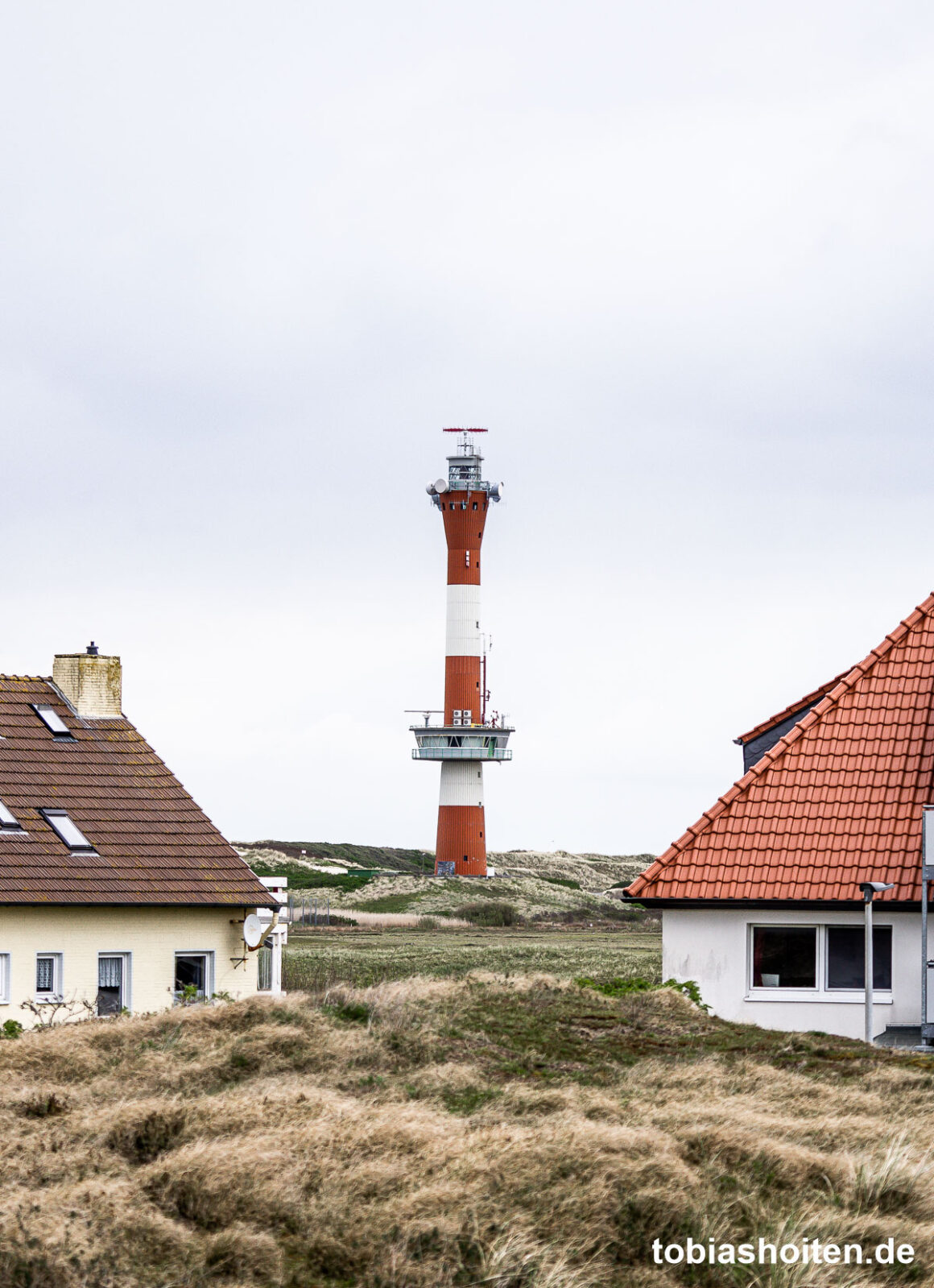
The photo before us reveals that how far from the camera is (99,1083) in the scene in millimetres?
13844

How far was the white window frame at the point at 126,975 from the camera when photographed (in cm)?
2589

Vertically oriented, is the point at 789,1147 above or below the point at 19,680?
below

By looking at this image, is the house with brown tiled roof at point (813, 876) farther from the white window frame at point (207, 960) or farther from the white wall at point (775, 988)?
the white window frame at point (207, 960)

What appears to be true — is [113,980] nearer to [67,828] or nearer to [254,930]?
[254,930]

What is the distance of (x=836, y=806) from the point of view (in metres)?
23.2

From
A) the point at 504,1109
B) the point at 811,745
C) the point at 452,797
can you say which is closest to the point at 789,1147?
the point at 504,1109

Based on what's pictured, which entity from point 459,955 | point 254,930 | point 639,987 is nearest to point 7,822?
point 254,930

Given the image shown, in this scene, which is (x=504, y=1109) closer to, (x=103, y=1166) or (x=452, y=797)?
(x=103, y=1166)

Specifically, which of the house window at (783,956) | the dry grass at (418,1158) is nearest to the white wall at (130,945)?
the dry grass at (418,1158)

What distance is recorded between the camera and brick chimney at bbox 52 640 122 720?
30172 mm

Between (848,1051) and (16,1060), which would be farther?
(848,1051)

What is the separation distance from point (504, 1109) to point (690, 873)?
983 cm

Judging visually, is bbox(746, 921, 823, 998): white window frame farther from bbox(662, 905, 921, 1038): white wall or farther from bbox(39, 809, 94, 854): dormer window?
bbox(39, 809, 94, 854): dormer window

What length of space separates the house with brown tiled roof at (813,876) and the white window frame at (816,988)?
2cm
